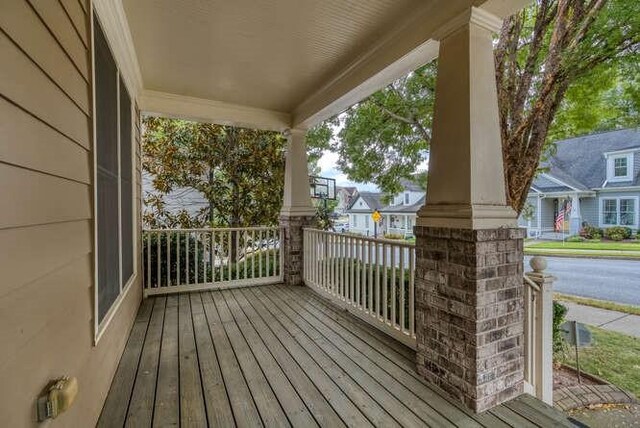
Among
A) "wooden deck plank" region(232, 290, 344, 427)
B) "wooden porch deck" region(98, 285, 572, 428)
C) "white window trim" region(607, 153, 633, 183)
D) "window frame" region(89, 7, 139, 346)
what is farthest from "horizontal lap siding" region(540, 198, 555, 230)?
"window frame" region(89, 7, 139, 346)

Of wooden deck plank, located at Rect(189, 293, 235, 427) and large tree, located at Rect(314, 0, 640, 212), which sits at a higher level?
large tree, located at Rect(314, 0, 640, 212)

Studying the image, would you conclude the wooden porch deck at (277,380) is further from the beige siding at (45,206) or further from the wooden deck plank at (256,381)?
the beige siding at (45,206)

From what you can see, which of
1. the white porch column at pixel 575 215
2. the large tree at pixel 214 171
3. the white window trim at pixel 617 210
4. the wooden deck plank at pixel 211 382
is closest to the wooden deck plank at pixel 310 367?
the wooden deck plank at pixel 211 382

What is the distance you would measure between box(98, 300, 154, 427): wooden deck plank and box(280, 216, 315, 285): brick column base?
7.16 ft

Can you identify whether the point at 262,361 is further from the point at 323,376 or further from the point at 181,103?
the point at 181,103

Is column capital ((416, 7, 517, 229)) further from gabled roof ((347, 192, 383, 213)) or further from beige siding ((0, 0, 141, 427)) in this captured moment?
gabled roof ((347, 192, 383, 213))

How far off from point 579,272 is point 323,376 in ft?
26.1

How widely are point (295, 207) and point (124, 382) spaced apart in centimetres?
325

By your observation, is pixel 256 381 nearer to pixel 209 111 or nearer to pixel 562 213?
pixel 209 111

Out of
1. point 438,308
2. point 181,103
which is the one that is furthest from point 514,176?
point 181,103

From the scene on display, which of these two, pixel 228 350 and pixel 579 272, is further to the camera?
pixel 579 272

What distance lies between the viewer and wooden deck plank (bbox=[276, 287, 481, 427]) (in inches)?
73.3

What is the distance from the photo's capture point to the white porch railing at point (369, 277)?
280cm

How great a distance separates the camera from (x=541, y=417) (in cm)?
185
